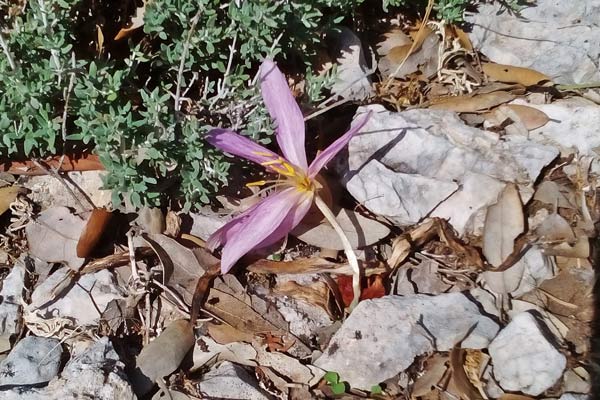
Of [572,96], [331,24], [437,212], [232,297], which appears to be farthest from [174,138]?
[572,96]

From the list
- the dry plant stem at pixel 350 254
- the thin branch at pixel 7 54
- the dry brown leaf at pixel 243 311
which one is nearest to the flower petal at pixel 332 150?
the dry plant stem at pixel 350 254

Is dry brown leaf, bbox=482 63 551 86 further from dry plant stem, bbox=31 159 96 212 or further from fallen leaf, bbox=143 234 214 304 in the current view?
dry plant stem, bbox=31 159 96 212

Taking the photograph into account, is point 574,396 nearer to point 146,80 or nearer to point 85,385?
point 85,385

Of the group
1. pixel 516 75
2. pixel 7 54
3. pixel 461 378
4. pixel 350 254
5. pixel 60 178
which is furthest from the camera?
pixel 516 75

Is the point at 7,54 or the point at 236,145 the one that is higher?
the point at 7,54

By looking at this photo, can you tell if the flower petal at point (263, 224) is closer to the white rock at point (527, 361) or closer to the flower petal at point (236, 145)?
the flower petal at point (236, 145)

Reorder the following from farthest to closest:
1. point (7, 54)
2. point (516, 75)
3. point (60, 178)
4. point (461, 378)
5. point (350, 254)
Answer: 1. point (516, 75)
2. point (60, 178)
3. point (350, 254)
4. point (461, 378)
5. point (7, 54)

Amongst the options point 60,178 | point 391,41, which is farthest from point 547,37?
point 60,178
